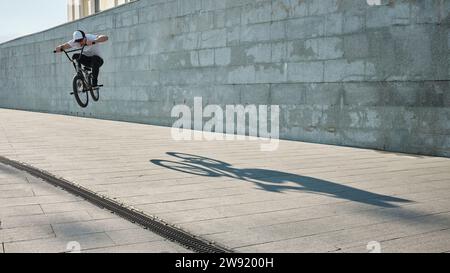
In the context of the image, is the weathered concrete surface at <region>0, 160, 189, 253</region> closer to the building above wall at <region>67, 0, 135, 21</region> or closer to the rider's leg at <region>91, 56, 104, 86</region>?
the rider's leg at <region>91, 56, 104, 86</region>

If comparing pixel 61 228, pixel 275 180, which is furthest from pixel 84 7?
pixel 61 228

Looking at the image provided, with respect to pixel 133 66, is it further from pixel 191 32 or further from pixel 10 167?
pixel 10 167

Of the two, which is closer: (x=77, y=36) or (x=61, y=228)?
(x=61, y=228)

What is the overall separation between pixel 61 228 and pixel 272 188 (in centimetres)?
273

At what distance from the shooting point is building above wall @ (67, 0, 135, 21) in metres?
32.3

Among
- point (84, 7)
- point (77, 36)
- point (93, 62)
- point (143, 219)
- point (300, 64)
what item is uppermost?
point (84, 7)

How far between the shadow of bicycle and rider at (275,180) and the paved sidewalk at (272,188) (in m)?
0.01

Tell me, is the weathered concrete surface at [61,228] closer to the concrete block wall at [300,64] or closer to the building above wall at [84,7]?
the concrete block wall at [300,64]

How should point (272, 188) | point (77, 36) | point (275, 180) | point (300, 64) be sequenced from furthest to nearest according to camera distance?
point (300, 64) < point (77, 36) < point (275, 180) < point (272, 188)

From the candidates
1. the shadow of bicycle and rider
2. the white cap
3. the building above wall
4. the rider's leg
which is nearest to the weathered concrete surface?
the shadow of bicycle and rider

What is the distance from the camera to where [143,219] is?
466cm

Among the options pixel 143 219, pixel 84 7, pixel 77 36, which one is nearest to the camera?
pixel 143 219

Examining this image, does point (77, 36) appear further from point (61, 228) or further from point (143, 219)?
point (61, 228)
